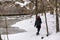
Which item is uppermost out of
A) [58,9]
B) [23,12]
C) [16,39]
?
[23,12]

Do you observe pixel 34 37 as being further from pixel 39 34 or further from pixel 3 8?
pixel 3 8

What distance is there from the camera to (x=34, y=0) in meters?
15.4

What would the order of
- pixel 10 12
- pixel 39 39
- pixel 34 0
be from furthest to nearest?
1. pixel 34 0
2. pixel 39 39
3. pixel 10 12

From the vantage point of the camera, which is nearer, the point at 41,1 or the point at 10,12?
the point at 10,12

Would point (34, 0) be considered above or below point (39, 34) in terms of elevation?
above

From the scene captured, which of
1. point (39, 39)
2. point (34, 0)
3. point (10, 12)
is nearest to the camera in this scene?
point (10, 12)

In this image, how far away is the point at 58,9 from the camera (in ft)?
53.1

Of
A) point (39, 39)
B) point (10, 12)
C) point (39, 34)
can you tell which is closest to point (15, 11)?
point (10, 12)

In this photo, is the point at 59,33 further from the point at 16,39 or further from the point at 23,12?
the point at 23,12

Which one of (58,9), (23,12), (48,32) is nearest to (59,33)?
(48,32)

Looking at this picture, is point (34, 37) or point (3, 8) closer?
point (3, 8)

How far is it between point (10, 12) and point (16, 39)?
35.0ft

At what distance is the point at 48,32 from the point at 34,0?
275cm

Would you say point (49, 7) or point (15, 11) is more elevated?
point (15, 11)
